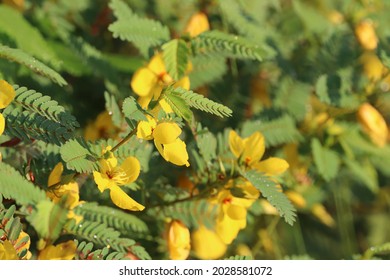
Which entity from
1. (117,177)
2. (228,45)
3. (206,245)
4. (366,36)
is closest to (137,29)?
(228,45)

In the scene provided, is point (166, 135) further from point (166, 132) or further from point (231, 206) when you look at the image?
point (231, 206)

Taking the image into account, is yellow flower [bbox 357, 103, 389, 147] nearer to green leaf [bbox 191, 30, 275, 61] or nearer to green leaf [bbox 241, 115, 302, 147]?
green leaf [bbox 241, 115, 302, 147]

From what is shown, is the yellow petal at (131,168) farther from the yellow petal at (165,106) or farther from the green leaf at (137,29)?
the green leaf at (137,29)

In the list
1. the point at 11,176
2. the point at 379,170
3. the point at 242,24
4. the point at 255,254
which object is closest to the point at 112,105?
the point at 11,176

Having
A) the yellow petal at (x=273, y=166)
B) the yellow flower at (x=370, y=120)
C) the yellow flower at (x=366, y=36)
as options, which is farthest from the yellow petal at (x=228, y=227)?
the yellow flower at (x=366, y=36)

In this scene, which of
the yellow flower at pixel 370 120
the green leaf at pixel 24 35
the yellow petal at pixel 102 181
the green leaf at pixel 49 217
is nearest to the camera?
the green leaf at pixel 49 217

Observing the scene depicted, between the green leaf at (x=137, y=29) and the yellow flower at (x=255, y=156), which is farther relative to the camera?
the green leaf at (x=137, y=29)

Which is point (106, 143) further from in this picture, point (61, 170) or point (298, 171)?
point (298, 171)
